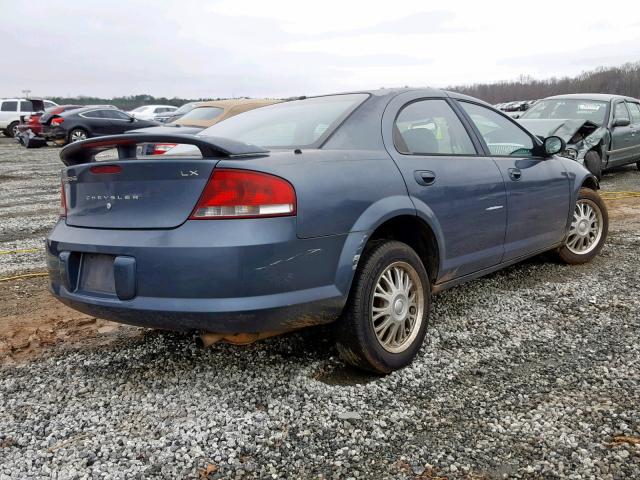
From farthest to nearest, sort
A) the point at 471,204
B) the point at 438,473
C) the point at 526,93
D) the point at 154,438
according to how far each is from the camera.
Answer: the point at 526,93, the point at 471,204, the point at 154,438, the point at 438,473

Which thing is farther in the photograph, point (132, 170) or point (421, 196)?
point (421, 196)

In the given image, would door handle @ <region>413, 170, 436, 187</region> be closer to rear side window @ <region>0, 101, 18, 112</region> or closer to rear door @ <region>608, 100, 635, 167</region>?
rear door @ <region>608, 100, 635, 167</region>

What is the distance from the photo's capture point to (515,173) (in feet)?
12.4

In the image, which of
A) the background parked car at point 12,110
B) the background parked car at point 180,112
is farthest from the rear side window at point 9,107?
the background parked car at point 180,112

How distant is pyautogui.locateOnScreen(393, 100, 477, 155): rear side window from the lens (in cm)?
315

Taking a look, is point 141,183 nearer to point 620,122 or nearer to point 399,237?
point 399,237

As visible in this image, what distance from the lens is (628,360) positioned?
2.94 metres

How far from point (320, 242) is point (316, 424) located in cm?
80

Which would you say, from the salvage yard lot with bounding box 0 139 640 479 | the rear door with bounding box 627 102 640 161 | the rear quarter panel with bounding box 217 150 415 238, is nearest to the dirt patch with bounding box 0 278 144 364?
the salvage yard lot with bounding box 0 139 640 479

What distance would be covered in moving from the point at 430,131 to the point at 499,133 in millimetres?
913

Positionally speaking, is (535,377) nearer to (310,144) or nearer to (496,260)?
(496,260)

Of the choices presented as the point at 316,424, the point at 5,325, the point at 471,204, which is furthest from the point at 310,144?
the point at 5,325

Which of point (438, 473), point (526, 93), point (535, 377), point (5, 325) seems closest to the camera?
point (438, 473)

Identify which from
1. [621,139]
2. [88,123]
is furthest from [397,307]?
[88,123]
